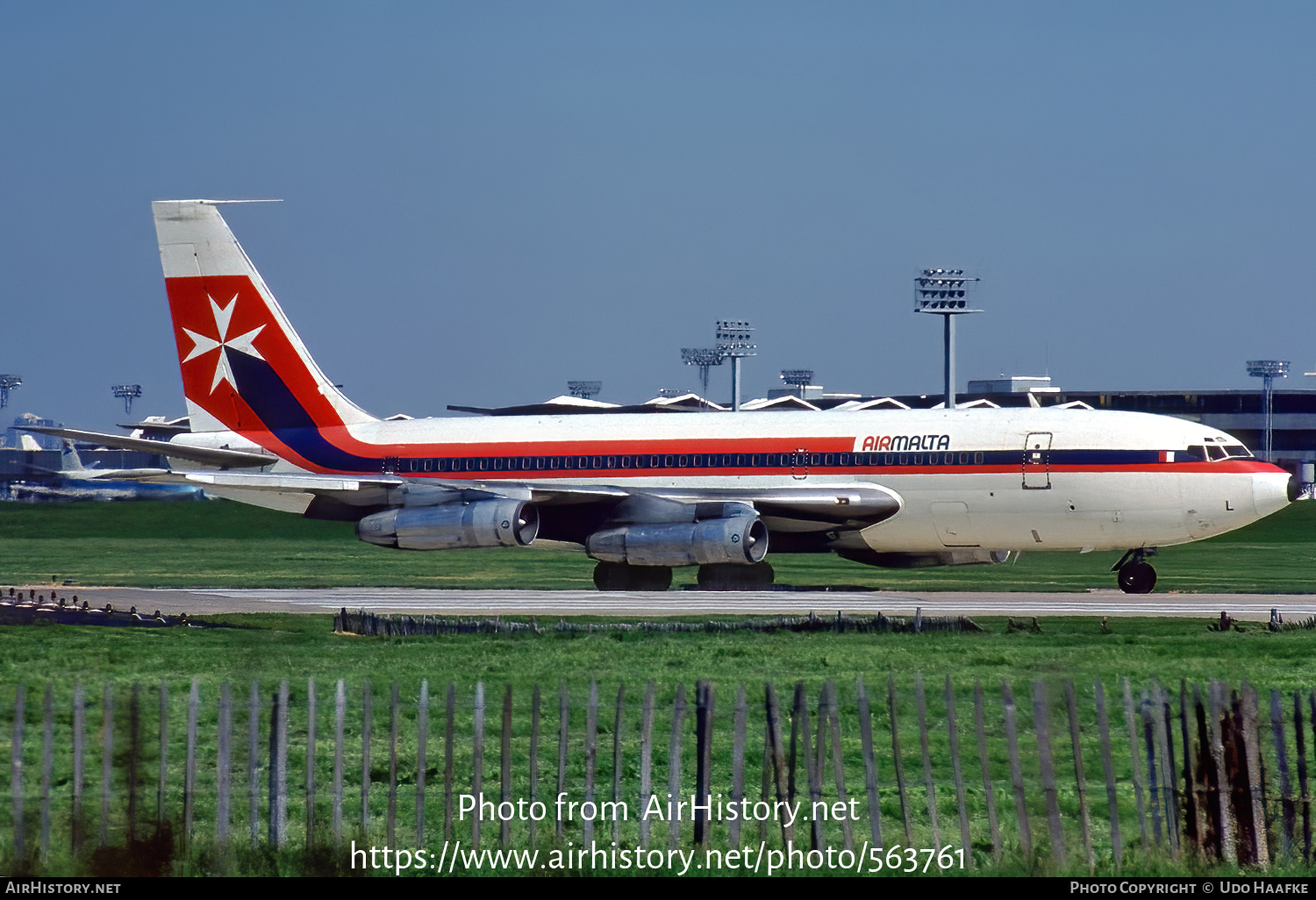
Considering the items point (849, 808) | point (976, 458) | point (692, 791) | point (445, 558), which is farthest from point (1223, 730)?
point (445, 558)

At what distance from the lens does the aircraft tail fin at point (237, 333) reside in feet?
167

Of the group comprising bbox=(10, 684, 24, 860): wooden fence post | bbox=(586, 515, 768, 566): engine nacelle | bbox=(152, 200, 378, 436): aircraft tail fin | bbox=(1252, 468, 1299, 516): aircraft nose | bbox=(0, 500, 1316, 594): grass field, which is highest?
bbox=(152, 200, 378, 436): aircraft tail fin

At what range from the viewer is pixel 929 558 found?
46688mm

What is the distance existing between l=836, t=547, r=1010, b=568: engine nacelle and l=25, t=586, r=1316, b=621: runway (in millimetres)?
2125

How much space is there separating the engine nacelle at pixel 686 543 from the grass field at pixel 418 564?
12.0 ft

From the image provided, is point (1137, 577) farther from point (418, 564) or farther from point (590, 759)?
point (590, 759)

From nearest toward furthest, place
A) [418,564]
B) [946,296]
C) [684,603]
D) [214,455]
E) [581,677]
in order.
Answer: [581,677] < [684,603] < [214,455] < [418,564] < [946,296]

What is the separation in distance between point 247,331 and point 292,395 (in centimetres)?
236

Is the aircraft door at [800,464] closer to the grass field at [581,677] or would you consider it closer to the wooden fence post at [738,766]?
the grass field at [581,677]

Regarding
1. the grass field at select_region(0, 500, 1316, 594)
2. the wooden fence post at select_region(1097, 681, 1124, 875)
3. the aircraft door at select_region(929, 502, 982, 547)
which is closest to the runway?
the aircraft door at select_region(929, 502, 982, 547)

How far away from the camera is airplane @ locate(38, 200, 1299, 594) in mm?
42406

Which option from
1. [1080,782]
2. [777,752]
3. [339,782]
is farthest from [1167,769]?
[339,782]

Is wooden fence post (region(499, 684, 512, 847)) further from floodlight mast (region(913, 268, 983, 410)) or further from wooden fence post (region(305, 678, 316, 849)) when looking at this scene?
floodlight mast (region(913, 268, 983, 410))

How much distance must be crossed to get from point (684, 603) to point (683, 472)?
288 inches
